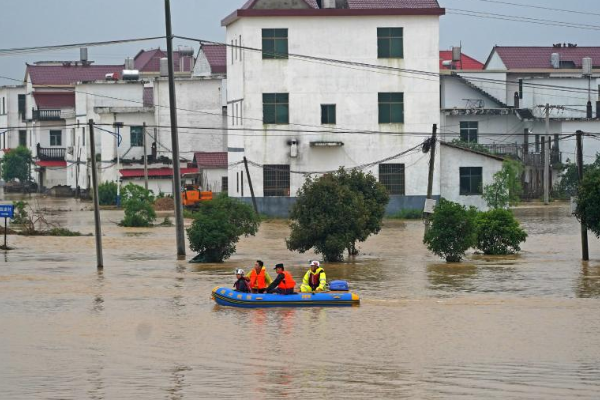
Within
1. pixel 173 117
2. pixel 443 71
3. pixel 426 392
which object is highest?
pixel 443 71

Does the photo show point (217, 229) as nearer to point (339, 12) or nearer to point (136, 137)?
point (339, 12)

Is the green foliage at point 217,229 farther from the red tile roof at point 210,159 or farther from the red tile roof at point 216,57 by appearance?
the red tile roof at point 216,57

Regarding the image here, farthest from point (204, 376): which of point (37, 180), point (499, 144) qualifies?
point (37, 180)

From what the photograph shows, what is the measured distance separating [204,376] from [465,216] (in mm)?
20351

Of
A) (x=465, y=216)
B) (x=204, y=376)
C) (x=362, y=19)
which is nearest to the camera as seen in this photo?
(x=204, y=376)

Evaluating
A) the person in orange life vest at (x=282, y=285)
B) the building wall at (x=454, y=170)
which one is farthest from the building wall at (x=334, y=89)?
the person in orange life vest at (x=282, y=285)

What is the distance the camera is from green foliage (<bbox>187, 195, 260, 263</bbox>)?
1566 inches

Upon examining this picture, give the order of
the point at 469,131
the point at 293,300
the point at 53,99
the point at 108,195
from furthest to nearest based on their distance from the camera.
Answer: the point at 53,99 < the point at 469,131 < the point at 108,195 < the point at 293,300

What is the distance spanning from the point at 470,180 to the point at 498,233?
21589mm

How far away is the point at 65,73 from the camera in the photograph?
343 ft

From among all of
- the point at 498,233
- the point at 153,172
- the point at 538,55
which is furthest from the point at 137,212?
the point at 538,55

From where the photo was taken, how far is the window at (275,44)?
203 ft

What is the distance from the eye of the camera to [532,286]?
3334cm

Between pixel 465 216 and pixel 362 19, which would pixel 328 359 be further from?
pixel 362 19
